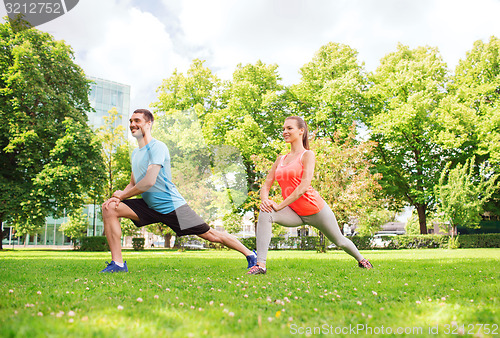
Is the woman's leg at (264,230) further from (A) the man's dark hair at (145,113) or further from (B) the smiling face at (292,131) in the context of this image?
(A) the man's dark hair at (145,113)

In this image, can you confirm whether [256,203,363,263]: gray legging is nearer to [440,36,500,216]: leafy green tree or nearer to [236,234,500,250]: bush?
[236,234,500,250]: bush

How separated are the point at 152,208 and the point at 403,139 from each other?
29512 mm

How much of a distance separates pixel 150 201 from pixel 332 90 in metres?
26.0

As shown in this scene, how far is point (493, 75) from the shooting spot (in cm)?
3142

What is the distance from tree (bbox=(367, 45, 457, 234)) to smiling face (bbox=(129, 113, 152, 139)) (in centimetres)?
2696

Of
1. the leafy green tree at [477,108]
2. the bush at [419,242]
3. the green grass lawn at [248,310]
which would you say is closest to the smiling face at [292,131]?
the green grass lawn at [248,310]

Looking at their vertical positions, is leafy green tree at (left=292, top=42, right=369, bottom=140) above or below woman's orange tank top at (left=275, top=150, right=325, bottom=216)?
above

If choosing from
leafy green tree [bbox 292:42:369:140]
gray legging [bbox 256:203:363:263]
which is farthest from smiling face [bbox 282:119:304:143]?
leafy green tree [bbox 292:42:369:140]

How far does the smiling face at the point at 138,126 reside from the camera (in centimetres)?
614

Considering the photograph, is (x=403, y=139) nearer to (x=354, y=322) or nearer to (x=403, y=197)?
(x=403, y=197)

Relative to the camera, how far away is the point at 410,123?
30281 mm

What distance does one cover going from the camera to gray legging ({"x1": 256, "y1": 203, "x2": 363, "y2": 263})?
6.13 metres

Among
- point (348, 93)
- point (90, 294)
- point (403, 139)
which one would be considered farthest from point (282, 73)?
point (90, 294)

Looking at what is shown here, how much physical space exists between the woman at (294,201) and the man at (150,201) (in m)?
0.85
